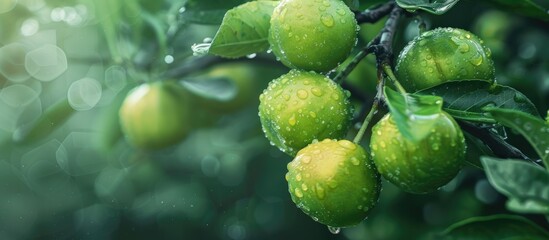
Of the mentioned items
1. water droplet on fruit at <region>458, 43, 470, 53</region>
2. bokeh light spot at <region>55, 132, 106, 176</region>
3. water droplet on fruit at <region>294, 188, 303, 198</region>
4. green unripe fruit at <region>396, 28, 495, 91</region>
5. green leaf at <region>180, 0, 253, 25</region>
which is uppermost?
water droplet on fruit at <region>458, 43, 470, 53</region>

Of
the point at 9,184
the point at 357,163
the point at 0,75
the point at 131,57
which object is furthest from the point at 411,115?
the point at 9,184

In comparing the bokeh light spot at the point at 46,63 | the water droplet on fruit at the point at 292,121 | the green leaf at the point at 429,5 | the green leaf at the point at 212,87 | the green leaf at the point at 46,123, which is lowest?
the bokeh light spot at the point at 46,63

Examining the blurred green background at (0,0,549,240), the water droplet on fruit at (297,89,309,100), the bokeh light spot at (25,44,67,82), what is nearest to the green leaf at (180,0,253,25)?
the blurred green background at (0,0,549,240)

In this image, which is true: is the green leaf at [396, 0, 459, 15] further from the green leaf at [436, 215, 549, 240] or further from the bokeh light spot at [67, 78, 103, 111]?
the bokeh light spot at [67, 78, 103, 111]

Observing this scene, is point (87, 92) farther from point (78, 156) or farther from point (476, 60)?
point (476, 60)


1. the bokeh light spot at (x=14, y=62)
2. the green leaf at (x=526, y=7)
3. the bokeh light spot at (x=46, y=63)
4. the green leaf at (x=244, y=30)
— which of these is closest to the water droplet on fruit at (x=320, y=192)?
the green leaf at (x=244, y=30)

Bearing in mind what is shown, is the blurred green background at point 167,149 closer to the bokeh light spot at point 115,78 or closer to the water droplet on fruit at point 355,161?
the bokeh light spot at point 115,78

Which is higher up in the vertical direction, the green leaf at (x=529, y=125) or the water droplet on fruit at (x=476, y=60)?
the green leaf at (x=529, y=125)

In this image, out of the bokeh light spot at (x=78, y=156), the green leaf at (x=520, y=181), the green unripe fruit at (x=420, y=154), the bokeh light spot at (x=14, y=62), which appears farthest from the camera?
the bokeh light spot at (x=78, y=156)
